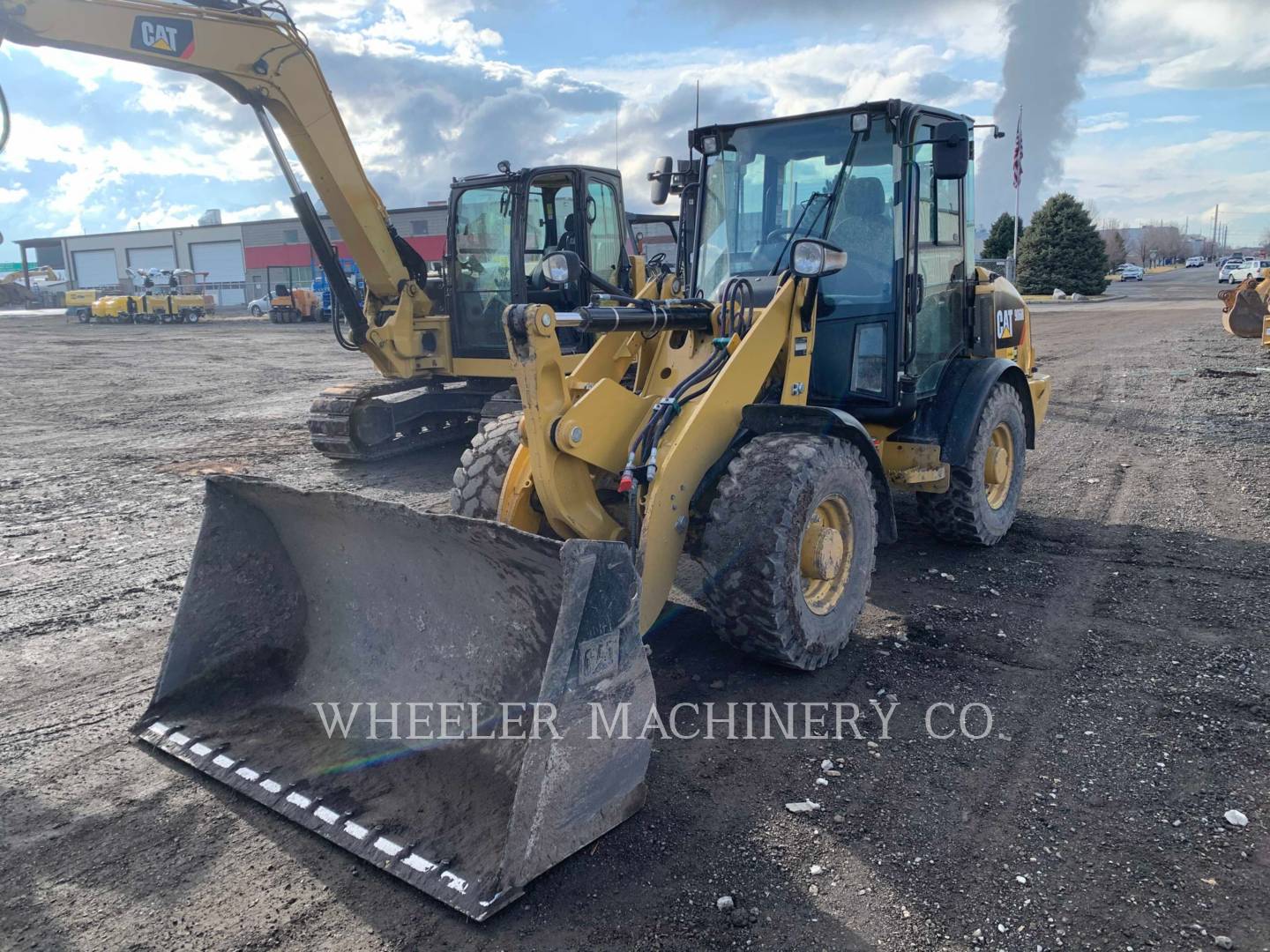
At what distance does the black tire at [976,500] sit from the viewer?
554 centimetres

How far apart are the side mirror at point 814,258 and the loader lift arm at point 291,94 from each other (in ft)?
18.2

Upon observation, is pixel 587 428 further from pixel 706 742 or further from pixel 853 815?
pixel 853 815

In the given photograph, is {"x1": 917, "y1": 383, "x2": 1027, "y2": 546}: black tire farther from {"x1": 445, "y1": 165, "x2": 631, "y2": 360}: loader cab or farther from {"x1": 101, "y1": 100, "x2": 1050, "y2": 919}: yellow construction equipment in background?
{"x1": 445, "y1": 165, "x2": 631, "y2": 360}: loader cab

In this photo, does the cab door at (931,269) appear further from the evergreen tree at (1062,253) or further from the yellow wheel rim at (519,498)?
the evergreen tree at (1062,253)

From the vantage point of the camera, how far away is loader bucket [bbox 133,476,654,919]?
2.80m

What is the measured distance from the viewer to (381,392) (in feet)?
30.2

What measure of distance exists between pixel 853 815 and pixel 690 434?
161 cm

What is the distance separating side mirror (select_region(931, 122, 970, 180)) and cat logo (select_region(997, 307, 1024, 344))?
1.95 metres

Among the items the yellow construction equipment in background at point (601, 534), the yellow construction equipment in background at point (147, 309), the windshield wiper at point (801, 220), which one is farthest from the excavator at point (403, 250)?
the yellow construction equipment in background at point (147, 309)

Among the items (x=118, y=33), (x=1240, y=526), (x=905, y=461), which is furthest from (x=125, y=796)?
(x=1240, y=526)

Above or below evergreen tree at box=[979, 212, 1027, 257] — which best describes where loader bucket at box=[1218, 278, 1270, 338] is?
below

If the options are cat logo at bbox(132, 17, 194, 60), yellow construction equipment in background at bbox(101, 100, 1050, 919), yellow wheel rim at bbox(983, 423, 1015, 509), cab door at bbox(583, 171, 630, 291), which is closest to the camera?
yellow construction equipment in background at bbox(101, 100, 1050, 919)

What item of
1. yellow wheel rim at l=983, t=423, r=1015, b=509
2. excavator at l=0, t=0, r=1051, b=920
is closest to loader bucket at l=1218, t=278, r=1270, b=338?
yellow wheel rim at l=983, t=423, r=1015, b=509

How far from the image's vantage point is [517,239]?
8.59m
